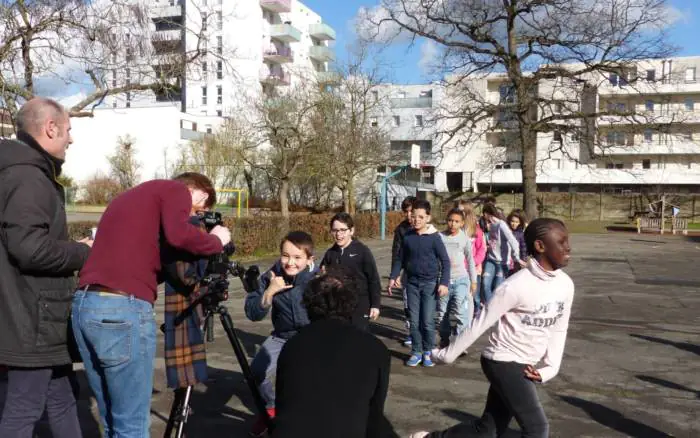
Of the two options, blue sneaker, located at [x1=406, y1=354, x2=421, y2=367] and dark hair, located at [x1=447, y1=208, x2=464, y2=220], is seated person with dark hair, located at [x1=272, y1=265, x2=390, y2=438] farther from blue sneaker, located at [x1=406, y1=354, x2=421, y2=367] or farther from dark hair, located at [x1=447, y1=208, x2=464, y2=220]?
dark hair, located at [x1=447, y1=208, x2=464, y2=220]

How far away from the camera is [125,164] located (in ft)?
153

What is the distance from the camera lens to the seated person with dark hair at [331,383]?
2.50m

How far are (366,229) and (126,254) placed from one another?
93.7 feet

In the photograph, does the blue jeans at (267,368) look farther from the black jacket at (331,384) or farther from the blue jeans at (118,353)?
the black jacket at (331,384)

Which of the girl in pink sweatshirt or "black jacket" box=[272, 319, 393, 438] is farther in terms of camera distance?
the girl in pink sweatshirt

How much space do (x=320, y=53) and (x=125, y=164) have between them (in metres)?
31.8

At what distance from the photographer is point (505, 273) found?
9.44 meters

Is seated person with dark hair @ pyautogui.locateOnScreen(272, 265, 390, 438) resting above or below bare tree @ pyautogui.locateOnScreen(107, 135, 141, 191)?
below

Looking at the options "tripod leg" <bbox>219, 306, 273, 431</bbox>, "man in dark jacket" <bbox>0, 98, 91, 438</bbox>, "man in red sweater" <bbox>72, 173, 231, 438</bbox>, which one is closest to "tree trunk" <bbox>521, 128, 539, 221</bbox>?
"tripod leg" <bbox>219, 306, 273, 431</bbox>

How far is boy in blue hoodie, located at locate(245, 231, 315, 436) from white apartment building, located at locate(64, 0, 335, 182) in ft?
32.5

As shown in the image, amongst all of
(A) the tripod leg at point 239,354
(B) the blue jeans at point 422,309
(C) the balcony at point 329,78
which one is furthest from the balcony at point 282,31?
(A) the tripod leg at point 239,354

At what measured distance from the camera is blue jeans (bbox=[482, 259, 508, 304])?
9242 mm

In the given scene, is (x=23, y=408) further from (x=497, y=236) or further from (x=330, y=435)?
(x=497, y=236)

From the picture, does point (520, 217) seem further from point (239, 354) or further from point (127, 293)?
point (127, 293)
